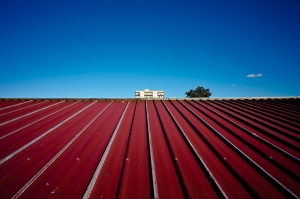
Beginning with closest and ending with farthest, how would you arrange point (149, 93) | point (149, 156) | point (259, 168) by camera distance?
point (259, 168), point (149, 156), point (149, 93)

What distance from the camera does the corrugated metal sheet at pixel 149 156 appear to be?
190cm

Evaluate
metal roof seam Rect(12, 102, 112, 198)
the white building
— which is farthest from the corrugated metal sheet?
the white building

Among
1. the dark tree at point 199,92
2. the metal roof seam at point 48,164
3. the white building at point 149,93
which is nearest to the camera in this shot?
the metal roof seam at point 48,164

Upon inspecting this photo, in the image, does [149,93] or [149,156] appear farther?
[149,93]

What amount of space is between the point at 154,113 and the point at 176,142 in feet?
6.50

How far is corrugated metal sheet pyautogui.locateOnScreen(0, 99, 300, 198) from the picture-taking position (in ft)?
6.24

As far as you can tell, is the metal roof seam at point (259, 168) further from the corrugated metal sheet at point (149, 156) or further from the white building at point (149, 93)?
the white building at point (149, 93)

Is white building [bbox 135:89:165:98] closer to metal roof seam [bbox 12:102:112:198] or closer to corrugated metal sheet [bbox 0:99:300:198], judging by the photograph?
corrugated metal sheet [bbox 0:99:300:198]

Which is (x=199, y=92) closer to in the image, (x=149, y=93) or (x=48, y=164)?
(x=149, y=93)

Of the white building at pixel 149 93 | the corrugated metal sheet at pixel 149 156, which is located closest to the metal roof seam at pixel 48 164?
the corrugated metal sheet at pixel 149 156

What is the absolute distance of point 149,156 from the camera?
8.39 feet

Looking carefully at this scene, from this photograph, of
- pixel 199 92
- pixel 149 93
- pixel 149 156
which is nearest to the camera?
pixel 149 156

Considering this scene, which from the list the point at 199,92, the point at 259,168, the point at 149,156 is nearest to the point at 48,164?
the point at 149,156

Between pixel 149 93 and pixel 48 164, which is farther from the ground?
pixel 149 93
